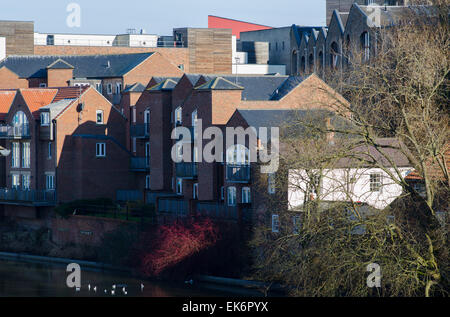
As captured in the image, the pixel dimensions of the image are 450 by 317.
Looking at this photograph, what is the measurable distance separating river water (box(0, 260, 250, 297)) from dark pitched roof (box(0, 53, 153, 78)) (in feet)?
80.5

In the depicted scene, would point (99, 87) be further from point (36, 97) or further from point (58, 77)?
point (36, 97)

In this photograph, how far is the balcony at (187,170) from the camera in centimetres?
5106

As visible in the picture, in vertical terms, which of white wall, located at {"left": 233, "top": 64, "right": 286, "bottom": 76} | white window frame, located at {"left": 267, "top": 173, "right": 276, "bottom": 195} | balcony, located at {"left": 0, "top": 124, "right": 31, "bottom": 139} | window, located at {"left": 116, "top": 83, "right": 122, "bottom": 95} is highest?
white wall, located at {"left": 233, "top": 64, "right": 286, "bottom": 76}

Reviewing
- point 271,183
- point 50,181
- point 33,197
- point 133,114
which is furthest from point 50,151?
point 271,183

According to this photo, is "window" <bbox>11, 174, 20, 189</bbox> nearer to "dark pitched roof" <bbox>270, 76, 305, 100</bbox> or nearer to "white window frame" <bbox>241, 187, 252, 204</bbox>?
"dark pitched roof" <bbox>270, 76, 305, 100</bbox>

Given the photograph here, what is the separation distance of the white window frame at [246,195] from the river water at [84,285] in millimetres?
5329

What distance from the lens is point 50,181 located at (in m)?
59.0

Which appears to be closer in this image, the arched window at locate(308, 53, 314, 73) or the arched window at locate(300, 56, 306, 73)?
the arched window at locate(308, 53, 314, 73)

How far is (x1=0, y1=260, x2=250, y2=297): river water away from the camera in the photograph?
136 ft

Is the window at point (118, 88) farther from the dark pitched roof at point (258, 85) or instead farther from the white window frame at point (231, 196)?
the white window frame at point (231, 196)

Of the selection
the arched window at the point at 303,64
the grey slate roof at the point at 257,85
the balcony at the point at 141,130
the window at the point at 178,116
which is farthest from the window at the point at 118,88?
the arched window at the point at 303,64

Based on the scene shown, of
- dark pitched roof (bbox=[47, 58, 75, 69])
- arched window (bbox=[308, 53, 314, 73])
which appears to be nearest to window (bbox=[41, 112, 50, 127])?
dark pitched roof (bbox=[47, 58, 75, 69])

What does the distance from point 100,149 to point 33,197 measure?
16.5 ft
